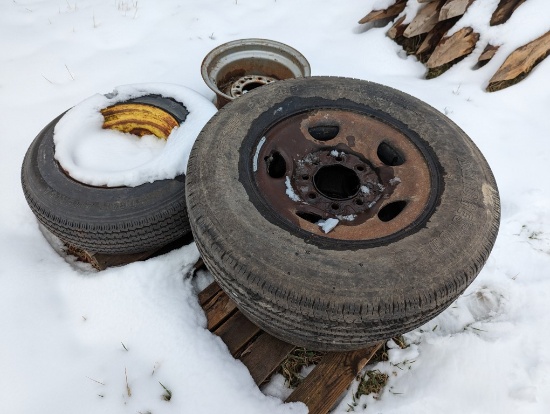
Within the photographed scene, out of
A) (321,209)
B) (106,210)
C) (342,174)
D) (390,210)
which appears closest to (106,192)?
(106,210)

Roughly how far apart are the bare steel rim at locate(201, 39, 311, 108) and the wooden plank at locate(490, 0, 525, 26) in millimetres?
1566

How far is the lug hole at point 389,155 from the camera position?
203cm

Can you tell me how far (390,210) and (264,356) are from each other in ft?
2.83

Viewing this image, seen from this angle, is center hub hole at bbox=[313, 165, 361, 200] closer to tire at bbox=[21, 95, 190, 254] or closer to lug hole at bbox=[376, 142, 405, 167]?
lug hole at bbox=[376, 142, 405, 167]

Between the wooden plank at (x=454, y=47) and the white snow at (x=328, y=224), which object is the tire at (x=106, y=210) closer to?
the white snow at (x=328, y=224)

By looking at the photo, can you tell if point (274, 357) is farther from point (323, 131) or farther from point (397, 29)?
point (397, 29)

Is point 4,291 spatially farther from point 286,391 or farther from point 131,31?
point 131,31

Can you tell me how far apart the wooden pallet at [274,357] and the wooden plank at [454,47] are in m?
2.43

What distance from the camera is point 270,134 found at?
2.01m

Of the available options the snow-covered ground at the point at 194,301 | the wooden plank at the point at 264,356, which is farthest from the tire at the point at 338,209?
the snow-covered ground at the point at 194,301

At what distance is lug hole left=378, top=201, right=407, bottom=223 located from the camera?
1894mm

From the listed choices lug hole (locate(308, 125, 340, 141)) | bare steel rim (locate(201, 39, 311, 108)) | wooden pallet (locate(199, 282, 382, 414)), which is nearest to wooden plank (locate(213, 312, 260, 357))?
wooden pallet (locate(199, 282, 382, 414))

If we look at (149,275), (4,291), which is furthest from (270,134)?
(4,291)

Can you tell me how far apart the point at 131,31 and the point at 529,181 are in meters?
3.35
